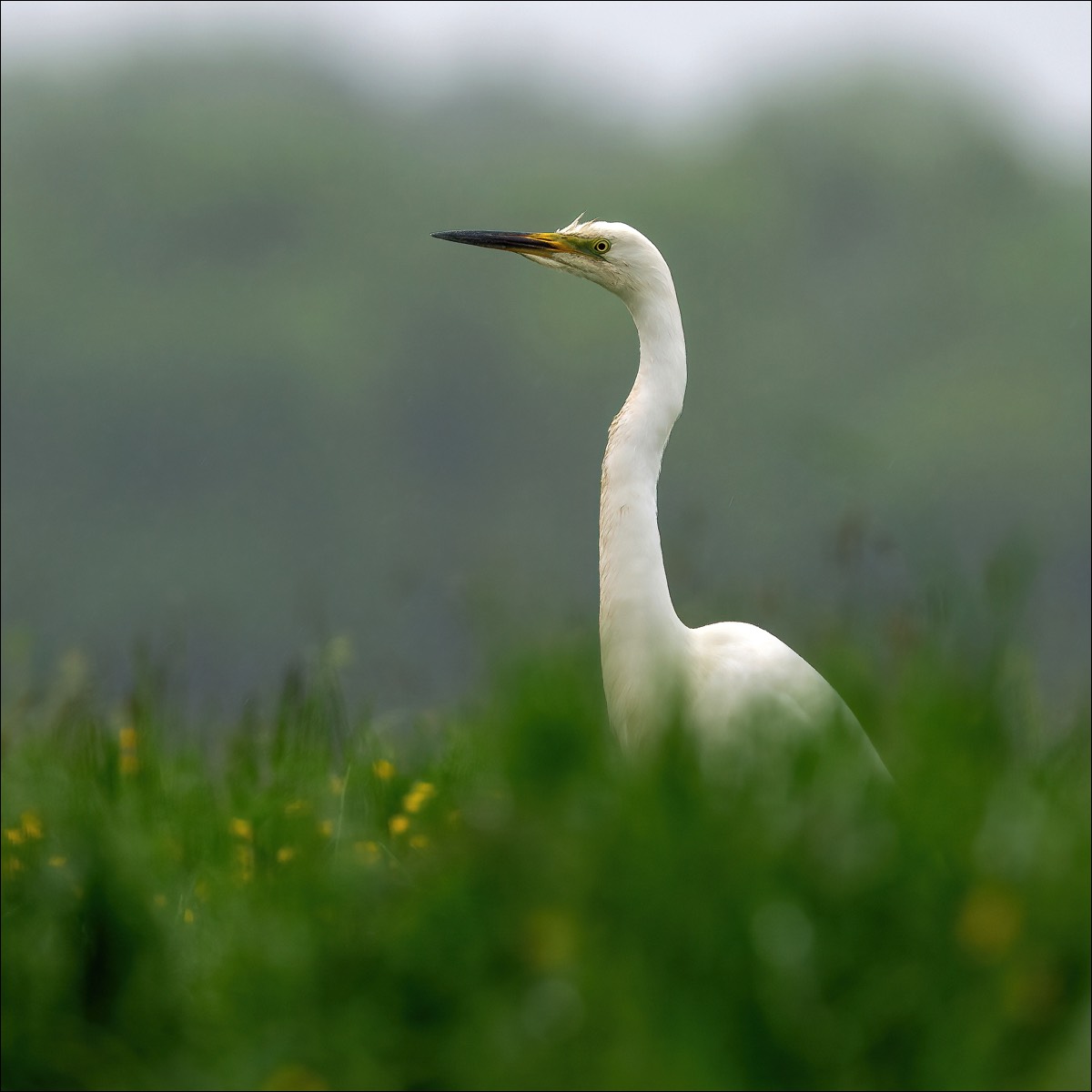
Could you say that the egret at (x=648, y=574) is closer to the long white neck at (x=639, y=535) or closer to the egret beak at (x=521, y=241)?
the long white neck at (x=639, y=535)

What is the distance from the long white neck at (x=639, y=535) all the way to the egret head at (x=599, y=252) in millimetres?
162

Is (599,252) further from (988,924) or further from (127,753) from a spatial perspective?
(988,924)

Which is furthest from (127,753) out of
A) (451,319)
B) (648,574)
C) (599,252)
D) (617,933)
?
(451,319)

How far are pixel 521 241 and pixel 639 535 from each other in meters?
1.10

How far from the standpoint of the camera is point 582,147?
85.9 meters

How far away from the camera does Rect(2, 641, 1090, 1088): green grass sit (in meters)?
2.16

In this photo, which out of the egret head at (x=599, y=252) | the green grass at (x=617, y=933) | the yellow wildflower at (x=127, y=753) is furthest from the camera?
the egret head at (x=599, y=252)

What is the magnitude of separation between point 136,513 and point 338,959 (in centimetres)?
4346

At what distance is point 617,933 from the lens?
7.41 feet

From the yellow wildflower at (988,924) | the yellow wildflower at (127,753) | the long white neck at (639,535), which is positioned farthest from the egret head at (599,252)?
the yellow wildflower at (988,924)

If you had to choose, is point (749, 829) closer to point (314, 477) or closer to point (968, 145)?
point (314, 477)

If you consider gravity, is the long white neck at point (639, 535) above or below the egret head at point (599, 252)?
below

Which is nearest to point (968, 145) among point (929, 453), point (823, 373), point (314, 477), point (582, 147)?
point (582, 147)

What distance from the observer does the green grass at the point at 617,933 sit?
7.09ft
